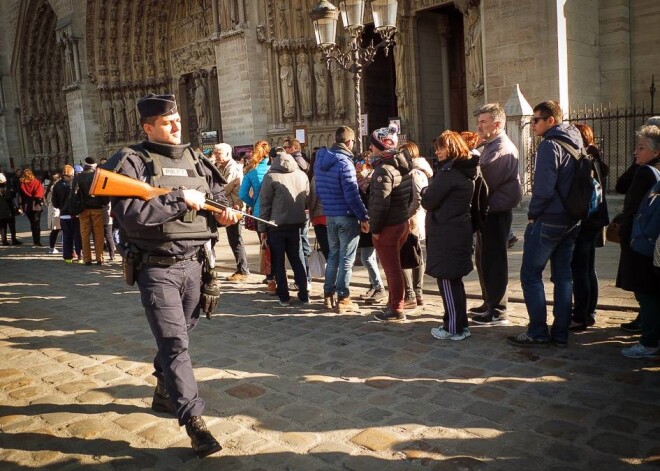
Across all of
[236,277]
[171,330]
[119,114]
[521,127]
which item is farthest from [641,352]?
[119,114]

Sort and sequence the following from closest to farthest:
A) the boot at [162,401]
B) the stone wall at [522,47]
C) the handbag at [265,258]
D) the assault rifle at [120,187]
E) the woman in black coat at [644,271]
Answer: the assault rifle at [120,187], the boot at [162,401], the woman in black coat at [644,271], the handbag at [265,258], the stone wall at [522,47]

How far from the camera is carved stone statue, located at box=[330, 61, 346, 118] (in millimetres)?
18781

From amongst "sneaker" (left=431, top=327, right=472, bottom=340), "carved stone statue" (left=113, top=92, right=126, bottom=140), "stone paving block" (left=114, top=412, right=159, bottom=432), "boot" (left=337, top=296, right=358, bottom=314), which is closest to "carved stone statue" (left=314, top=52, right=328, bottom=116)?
"carved stone statue" (left=113, top=92, right=126, bottom=140)

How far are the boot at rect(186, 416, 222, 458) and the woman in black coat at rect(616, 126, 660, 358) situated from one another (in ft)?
10.8

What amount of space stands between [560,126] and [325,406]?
2927 millimetres

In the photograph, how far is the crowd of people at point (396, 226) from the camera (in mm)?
3439

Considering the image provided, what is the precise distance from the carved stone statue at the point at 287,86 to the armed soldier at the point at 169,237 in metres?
16.0

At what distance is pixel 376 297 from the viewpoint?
268 inches

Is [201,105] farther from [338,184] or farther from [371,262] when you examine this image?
[338,184]

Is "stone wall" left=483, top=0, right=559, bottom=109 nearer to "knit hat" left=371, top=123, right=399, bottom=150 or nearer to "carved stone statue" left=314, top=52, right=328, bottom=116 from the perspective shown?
"carved stone statue" left=314, top=52, right=328, bottom=116

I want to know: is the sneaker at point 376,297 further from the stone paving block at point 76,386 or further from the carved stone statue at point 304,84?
the carved stone statue at point 304,84

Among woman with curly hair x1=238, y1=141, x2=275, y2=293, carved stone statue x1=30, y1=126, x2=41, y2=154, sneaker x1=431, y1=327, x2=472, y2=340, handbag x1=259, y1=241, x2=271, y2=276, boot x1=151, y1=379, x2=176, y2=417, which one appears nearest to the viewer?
boot x1=151, y1=379, x2=176, y2=417

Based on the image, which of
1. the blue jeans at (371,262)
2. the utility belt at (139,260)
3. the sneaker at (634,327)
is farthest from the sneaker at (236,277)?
Result: the sneaker at (634,327)

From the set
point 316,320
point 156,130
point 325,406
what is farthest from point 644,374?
point 156,130
